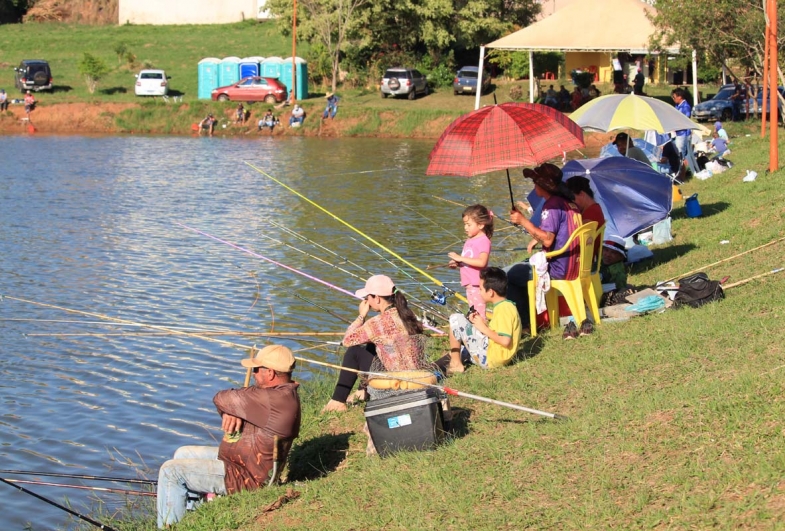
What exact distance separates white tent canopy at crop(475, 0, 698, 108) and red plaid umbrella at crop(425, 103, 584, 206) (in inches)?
902

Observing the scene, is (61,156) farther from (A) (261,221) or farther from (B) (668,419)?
(B) (668,419)

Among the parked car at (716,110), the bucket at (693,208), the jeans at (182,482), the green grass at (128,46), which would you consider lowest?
the jeans at (182,482)

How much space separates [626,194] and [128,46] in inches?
2223

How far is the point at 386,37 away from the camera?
53469 millimetres

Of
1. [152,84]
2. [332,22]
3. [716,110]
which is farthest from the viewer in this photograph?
[332,22]

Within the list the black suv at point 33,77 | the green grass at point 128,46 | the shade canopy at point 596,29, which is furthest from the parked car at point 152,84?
the shade canopy at point 596,29

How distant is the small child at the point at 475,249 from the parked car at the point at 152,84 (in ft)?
135

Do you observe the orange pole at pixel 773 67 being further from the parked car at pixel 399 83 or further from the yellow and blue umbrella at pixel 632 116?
the parked car at pixel 399 83

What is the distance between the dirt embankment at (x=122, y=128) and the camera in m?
42.5

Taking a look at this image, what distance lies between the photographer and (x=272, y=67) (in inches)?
1965

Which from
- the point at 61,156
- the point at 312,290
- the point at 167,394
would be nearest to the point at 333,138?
the point at 61,156

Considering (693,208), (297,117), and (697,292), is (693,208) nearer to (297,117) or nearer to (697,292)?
(697,292)

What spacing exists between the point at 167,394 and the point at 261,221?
11.4m

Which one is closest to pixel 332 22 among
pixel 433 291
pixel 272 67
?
pixel 272 67
